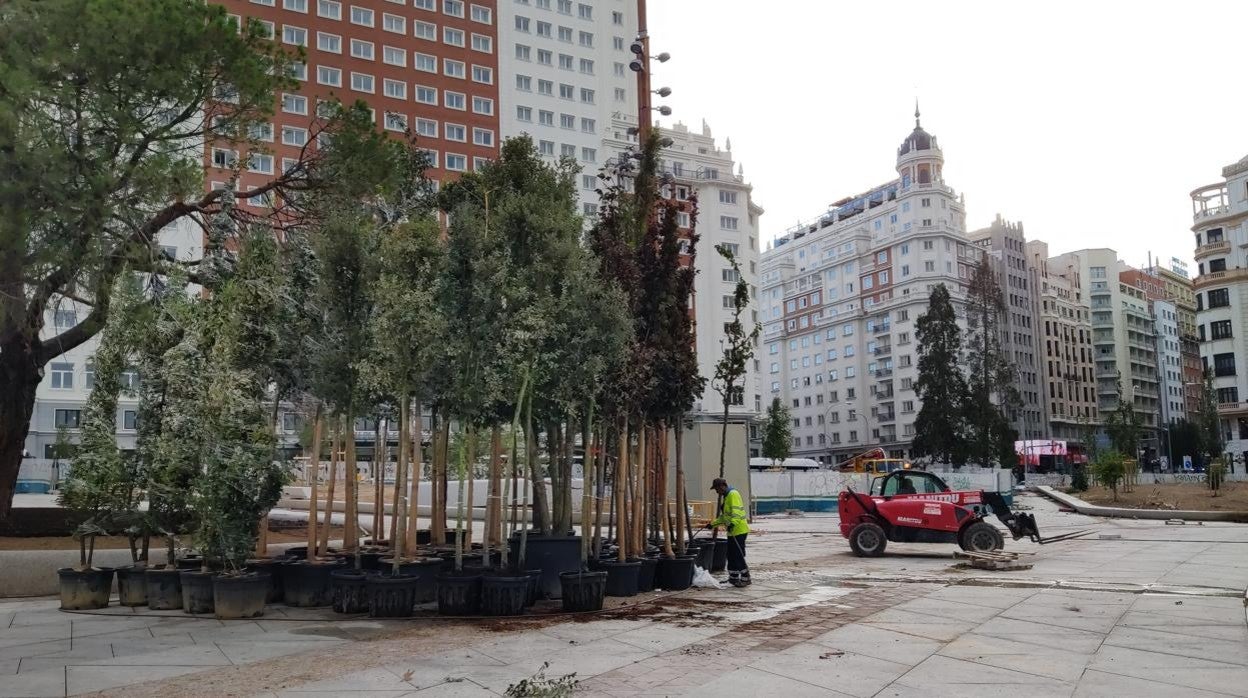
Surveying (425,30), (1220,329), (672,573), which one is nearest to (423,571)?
(672,573)

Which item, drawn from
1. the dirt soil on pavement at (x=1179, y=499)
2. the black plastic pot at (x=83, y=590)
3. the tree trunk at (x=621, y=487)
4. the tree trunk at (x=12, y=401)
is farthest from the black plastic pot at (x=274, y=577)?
the dirt soil on pavement at (x=1179, y=499)

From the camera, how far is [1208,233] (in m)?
84.6

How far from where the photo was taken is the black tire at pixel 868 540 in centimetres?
1952

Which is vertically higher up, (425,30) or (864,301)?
(425,30)

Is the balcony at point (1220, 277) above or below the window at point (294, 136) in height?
below

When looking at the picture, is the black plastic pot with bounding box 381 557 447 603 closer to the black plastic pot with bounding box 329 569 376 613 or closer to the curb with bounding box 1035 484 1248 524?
the black plastic pot with bounding box 329 569 376 613

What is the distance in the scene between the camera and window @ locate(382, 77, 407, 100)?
231 ft

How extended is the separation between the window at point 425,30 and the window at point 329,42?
20.1 feet

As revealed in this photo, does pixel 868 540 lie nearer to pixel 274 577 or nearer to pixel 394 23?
pixel 274 577

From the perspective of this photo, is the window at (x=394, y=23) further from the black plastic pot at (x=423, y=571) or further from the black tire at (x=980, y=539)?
the black plastic pot at (x=423, y=571)

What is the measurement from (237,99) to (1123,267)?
150 meters

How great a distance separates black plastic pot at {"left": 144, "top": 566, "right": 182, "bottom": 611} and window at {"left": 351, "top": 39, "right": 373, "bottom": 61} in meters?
64.8

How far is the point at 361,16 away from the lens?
70250 millimetres

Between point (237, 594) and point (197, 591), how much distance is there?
0.71 metres
